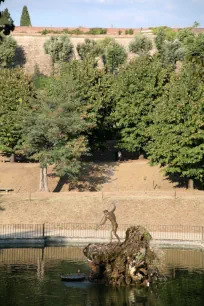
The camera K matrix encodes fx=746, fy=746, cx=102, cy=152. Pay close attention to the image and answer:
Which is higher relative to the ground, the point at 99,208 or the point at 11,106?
the point at 11,106

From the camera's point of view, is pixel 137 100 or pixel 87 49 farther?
pixel 87 49

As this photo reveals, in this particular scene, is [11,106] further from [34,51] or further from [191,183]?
[34,51]

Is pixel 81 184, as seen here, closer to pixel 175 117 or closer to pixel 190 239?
pixel 175 117

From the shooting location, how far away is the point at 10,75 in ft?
301

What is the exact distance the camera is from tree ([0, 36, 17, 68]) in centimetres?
12462

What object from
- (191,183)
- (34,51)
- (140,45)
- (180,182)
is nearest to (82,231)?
(191,183)

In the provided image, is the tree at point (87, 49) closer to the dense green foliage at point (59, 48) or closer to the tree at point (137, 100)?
the dense green foliage at point (59, 48)

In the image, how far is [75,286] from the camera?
39812 millimetres

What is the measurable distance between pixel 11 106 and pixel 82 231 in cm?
3037

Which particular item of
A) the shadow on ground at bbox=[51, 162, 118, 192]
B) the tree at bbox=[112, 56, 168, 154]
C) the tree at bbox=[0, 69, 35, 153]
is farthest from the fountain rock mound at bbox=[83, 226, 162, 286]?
the tree at bbox=[112, 56, 168, 154]

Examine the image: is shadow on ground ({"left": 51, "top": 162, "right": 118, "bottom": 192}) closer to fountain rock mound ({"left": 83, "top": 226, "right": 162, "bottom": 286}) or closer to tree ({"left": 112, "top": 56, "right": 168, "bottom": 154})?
tree ({"left": 112, "top": 56, "right": 168, "bottom": 154})

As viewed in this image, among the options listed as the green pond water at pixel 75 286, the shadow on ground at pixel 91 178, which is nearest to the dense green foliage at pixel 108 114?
the shadow on ground at pixel 91 178

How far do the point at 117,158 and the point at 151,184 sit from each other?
13.7 metres

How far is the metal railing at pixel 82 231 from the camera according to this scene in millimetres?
52969
